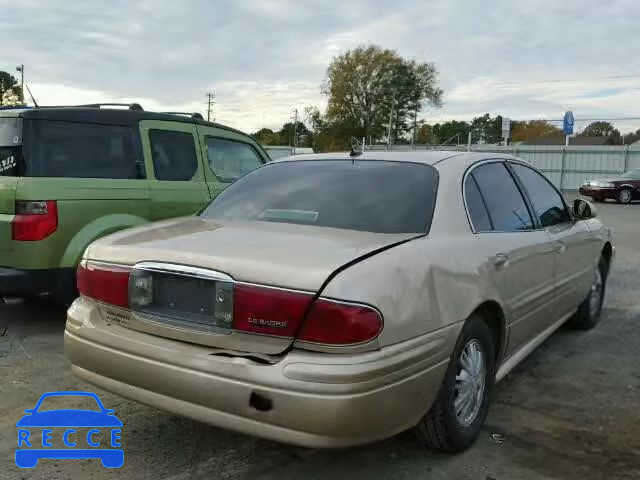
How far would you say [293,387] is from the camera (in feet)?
7.51

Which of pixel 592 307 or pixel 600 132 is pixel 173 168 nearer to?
pixel 592 307

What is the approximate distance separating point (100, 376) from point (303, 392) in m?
1.10

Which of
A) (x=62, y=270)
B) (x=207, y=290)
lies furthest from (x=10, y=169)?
(x=207, y=290)

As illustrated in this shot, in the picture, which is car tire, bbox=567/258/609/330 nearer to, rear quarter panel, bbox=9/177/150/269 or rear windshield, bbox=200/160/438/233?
rear windshield, bbox=200/160/438/233

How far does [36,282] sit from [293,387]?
311 cm

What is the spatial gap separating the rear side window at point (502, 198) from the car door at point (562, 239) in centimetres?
18

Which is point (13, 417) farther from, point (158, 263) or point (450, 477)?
point (450, 477)

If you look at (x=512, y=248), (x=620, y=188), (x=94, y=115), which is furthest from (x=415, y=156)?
(x=620, y=188)

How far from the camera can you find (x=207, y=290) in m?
2.52

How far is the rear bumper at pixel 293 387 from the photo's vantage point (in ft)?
7.47

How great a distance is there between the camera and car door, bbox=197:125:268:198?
6.10 metres

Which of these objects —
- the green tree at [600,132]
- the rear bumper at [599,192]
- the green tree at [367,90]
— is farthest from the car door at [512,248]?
the green tree at [600,132]

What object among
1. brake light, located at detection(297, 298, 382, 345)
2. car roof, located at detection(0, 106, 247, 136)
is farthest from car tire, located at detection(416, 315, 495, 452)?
car roof, located at detection(0, 106, 247, 136)

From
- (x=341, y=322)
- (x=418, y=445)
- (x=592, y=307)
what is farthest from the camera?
(x=592, y=307)
